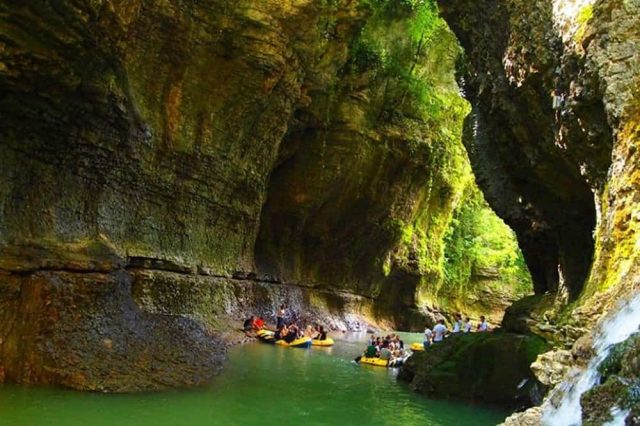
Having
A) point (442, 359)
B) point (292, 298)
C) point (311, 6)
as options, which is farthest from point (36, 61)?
point (292, 298)

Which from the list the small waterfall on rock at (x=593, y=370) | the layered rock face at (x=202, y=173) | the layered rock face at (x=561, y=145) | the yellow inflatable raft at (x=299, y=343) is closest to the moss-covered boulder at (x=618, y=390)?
the layered rock face at (x=561, y=145)

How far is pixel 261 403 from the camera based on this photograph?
1095 centimetres

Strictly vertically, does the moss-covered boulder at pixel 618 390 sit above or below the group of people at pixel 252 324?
above

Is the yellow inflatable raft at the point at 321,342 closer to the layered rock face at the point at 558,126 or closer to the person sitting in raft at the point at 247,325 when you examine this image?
the person sitting in raft at the point at 247,325

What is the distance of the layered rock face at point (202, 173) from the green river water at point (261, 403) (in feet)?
2.32

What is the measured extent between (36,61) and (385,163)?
15961mm

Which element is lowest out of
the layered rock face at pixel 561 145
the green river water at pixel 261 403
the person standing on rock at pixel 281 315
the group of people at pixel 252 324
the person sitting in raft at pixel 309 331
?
the green river water at pixel 261 403

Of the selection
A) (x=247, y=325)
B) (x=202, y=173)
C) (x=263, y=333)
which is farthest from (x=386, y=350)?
(x=202, y=173)

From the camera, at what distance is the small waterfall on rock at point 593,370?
5500mm

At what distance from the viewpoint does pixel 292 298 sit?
2484 cm

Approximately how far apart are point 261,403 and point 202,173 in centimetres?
881

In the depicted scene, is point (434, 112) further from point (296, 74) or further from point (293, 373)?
point (293, 373)

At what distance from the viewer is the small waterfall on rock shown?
5500 mm

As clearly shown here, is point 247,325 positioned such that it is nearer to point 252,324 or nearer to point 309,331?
point 252,324
